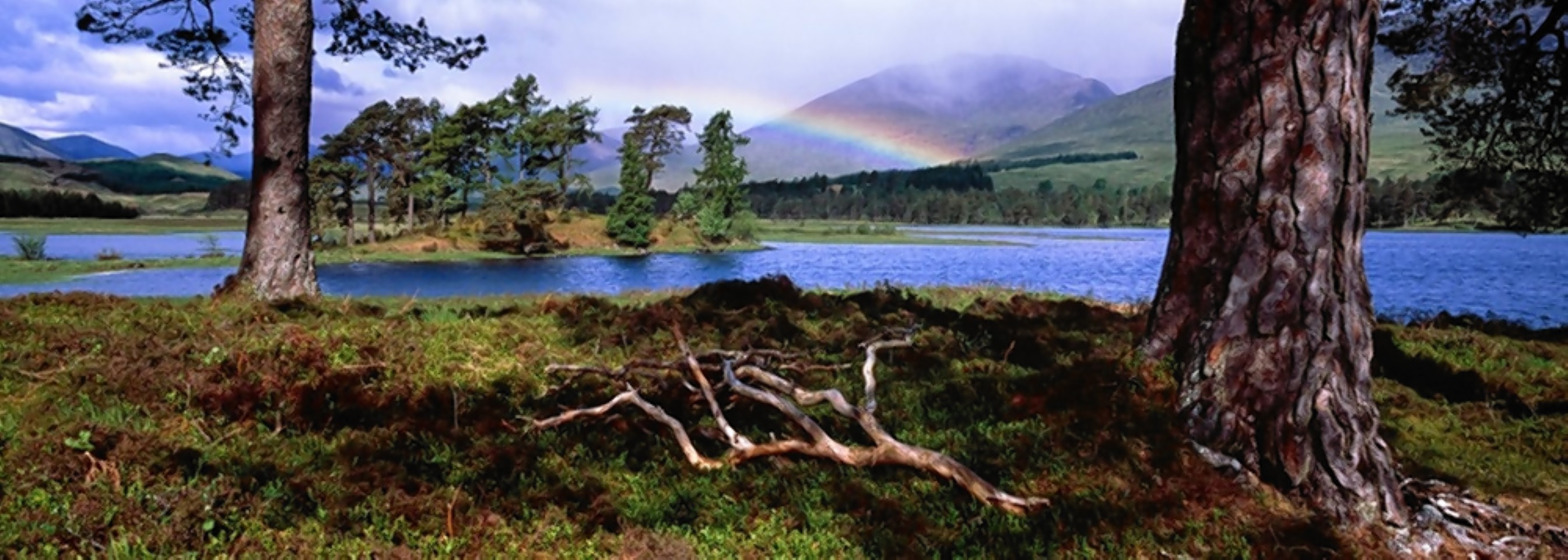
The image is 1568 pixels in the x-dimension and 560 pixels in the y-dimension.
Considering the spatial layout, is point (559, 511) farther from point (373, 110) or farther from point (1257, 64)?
point (373, 110)

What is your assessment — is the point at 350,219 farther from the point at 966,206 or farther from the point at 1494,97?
the point at 966,206

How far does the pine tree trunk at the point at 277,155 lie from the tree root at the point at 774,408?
5.56 m

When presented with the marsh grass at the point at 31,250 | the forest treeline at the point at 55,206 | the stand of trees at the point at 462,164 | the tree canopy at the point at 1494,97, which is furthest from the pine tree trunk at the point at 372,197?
the tree canopy at the point at 1494,97

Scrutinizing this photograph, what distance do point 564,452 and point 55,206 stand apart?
97.1 metres

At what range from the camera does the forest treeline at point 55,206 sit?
72.6 m

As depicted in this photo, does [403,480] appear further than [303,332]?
No

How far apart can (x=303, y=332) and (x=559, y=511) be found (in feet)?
11.5

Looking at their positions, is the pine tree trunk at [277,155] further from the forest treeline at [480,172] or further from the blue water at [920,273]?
the forest treeline at [480,172]

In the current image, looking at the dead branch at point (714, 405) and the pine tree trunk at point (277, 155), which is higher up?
the pine tree trunk at point (277, 155)

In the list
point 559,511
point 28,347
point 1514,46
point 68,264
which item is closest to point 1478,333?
point 1514,46

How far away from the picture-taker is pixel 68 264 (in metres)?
30.8

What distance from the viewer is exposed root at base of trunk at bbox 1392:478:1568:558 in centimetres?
349

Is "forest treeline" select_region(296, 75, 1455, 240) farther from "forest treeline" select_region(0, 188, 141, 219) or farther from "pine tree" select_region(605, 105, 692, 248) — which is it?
"forest treeline" select_region(0, 188, 141, 219)

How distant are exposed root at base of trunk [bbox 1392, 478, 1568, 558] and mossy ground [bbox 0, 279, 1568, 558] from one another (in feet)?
1.20
